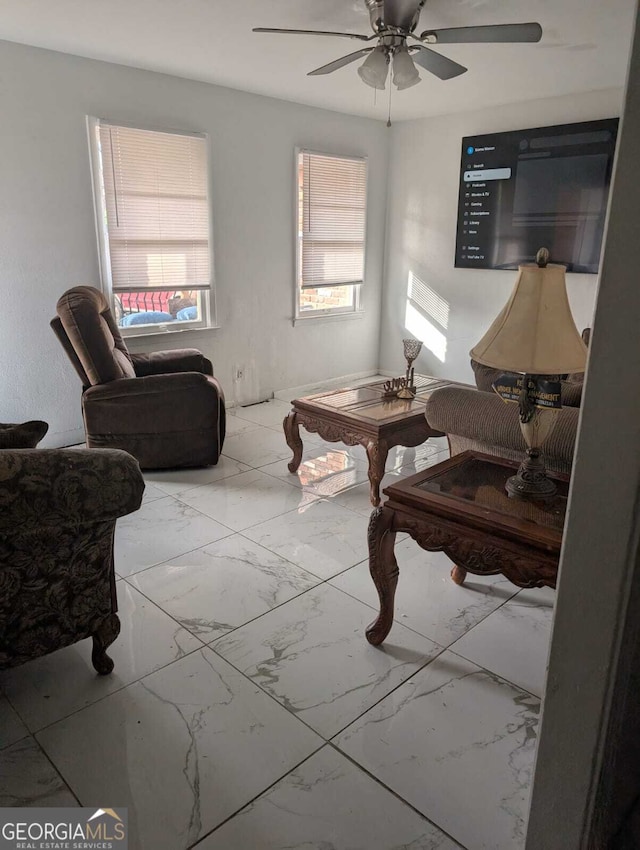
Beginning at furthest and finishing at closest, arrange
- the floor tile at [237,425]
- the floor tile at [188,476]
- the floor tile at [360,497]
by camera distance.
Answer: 1. the floor tile at [237,425]
2. the floor tile at [188,476]
3. the floor tile at [360,497]

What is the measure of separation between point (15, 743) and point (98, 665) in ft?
1.01

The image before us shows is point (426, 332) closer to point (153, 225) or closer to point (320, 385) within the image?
point (320, 385)

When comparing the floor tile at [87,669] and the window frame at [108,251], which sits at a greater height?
the window frame at [108,251]

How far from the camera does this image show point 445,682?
1.92 meters

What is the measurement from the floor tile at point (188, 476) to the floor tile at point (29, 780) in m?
1.81

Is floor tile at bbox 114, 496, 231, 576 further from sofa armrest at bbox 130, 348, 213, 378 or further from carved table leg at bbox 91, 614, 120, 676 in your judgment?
sofa armrest at bbox 130, 348, 213, 378

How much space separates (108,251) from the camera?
4.09 metres

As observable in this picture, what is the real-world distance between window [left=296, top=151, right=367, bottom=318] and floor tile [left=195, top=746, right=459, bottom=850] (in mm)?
4341

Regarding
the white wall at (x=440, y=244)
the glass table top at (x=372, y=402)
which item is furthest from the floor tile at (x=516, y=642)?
the white wall at (x=440, y=244)

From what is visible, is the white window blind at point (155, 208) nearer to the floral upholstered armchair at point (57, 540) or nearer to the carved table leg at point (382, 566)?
the floral upholstered armchair at point (57, 540)

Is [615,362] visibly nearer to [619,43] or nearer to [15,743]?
[15,743]

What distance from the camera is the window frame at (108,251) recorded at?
3918 millimetres

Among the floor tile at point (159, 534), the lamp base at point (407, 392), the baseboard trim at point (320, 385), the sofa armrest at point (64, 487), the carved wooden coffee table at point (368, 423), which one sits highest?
the sofa armrest at point (64, 487)

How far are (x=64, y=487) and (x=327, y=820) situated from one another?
1033mm
